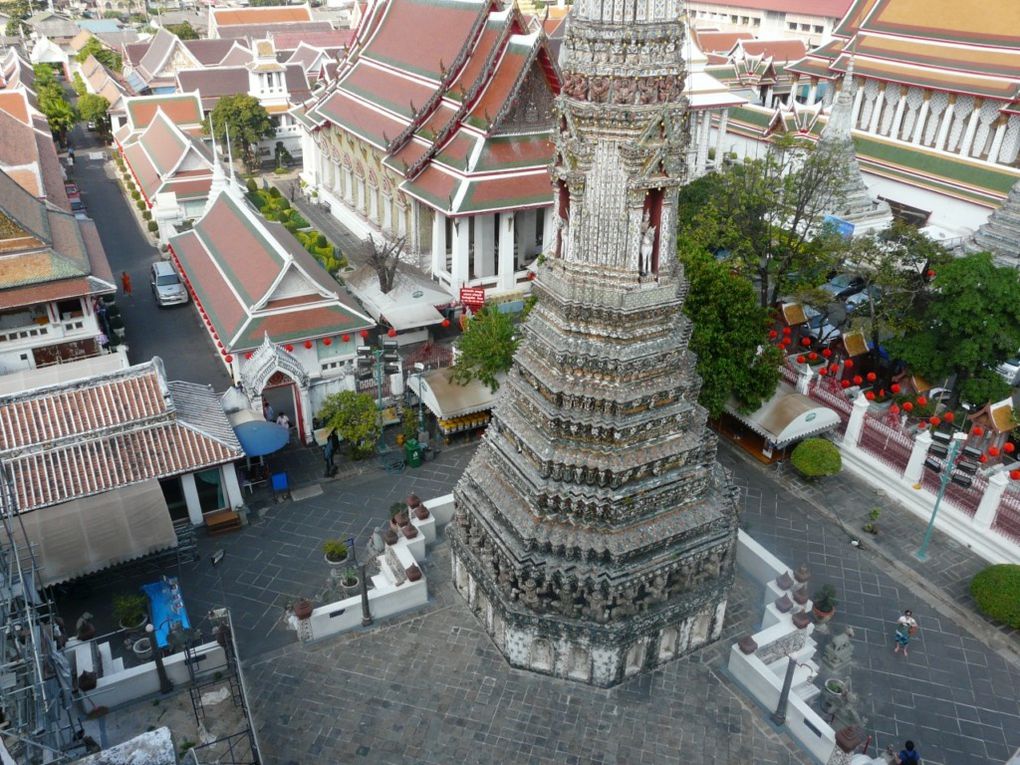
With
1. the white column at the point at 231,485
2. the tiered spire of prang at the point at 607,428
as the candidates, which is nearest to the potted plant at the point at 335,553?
the white column at the point at 231,485

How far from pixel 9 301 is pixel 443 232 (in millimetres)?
16770

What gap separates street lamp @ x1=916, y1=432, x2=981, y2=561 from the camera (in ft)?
68.9

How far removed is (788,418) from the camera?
24.7 meters

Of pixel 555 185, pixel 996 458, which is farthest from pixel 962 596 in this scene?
pixel 555 185

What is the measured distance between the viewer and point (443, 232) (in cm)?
3566

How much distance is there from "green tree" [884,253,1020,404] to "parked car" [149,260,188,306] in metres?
29.7

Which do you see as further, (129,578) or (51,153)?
(51,153)

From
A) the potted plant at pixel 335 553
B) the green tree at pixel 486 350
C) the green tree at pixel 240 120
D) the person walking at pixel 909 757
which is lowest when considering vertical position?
the potted plant at pixel 335 553

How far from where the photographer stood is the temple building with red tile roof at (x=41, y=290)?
2756 centimetres

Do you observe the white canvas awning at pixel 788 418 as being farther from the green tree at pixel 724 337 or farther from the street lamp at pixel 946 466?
the street lamp at pixel 946 466

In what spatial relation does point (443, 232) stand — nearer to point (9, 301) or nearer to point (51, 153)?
point (9, 301)

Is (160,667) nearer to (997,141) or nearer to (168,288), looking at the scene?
(168,288)

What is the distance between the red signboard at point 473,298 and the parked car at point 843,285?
1468 cm

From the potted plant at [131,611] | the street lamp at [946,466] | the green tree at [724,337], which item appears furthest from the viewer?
the green tree at [724,337]
